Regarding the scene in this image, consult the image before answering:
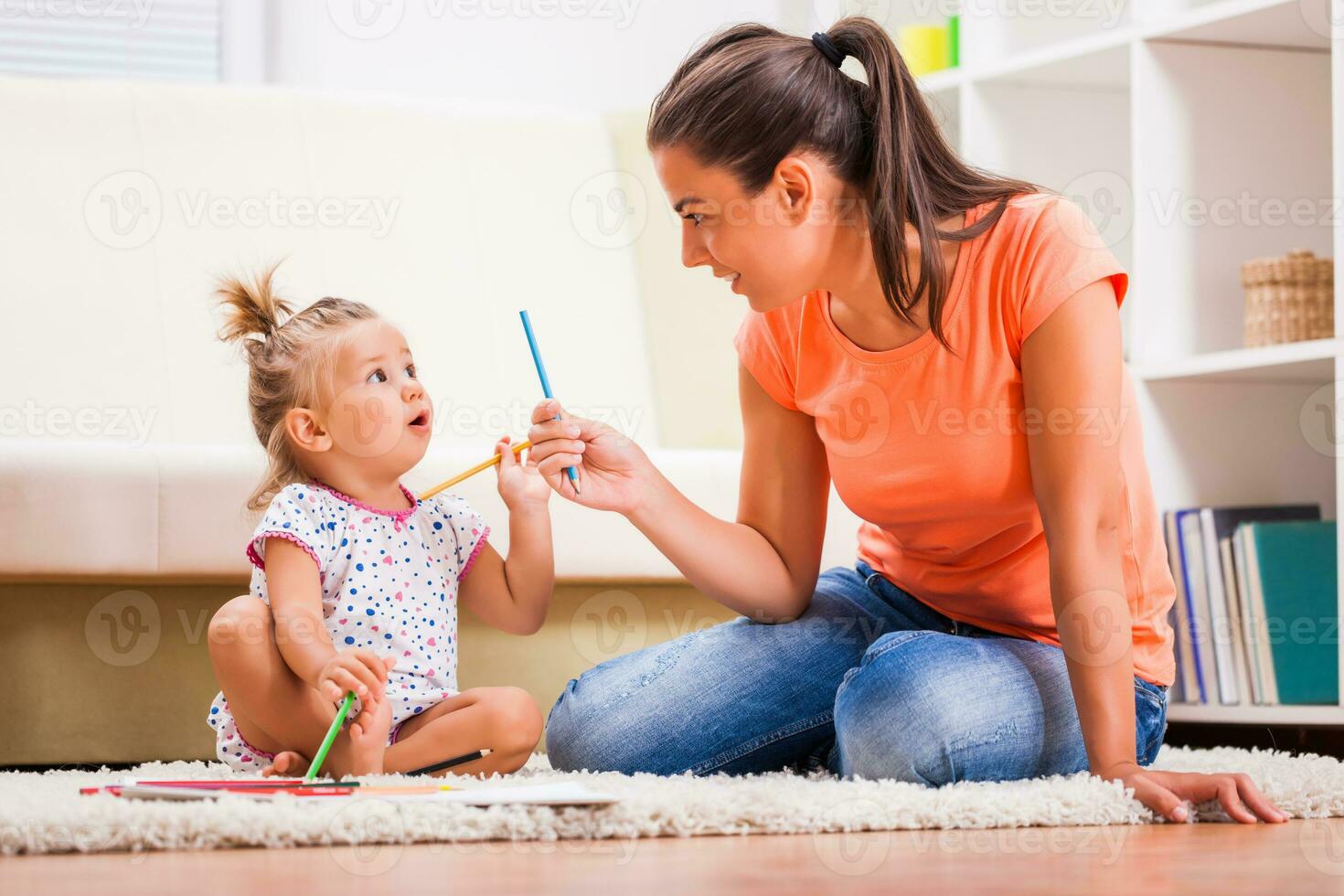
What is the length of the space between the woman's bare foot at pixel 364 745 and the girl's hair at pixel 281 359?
0.30 meters

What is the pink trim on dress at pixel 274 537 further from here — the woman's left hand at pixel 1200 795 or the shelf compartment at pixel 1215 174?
the shelf compartment at pixel 1215 174

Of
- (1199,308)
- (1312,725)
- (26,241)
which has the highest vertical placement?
(26,241)

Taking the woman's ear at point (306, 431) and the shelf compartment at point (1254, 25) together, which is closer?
the woman's ear at point (306, 431)

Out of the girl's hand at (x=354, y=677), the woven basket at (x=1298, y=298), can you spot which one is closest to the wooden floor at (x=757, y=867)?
the girl's hand at (x=354, y=677)

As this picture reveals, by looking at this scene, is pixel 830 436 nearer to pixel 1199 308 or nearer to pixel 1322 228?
pixel 1199 308

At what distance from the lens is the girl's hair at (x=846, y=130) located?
3.73 feet

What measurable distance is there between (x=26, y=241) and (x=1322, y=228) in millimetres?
1803

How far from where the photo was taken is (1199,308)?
6.61 feet

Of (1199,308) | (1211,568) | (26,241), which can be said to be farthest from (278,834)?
(1199,308)

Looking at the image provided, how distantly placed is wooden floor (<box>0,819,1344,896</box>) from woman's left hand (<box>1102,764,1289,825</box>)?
0.16 feet

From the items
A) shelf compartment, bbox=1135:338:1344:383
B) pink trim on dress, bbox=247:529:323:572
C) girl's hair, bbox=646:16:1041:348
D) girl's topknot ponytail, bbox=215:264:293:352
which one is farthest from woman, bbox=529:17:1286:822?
shelf compartment, bbox=1135:338:1344:383

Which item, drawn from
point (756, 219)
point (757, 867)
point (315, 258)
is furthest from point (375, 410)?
point (315, 258)

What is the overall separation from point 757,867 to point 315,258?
4.76 feet

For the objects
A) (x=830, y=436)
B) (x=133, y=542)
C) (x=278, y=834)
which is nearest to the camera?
(x=278, y=834)
